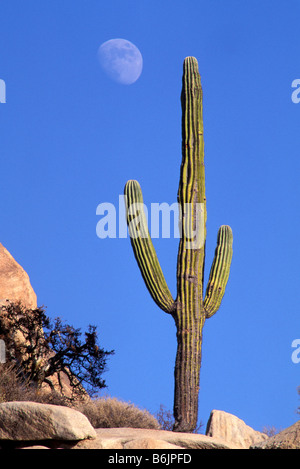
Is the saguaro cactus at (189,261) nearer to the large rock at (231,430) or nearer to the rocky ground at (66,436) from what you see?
the large rock at (231,430)

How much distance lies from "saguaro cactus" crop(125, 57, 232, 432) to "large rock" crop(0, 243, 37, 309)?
5.60m

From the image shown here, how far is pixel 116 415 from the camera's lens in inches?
449

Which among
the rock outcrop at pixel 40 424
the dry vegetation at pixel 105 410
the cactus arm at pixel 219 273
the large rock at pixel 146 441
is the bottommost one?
the large rock at pixel 146 441

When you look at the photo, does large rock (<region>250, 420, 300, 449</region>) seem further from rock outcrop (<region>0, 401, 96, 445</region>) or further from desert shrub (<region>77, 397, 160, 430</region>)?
desert shrub (<region>77, 397, 160, 430</region>)

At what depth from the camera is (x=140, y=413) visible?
11844mm

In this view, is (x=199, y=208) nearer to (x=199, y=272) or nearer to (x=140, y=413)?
(x=199, y=272)

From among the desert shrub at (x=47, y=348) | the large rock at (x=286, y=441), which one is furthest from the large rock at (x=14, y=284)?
the large rock at (x=286, y=441)

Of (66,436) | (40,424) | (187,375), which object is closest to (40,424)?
(40,424)

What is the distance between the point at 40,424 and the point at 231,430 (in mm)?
5305

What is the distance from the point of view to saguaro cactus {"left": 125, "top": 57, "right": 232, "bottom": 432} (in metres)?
10.9

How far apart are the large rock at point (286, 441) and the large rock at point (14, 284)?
30.5 ft

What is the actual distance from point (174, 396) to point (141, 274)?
7.73 ft

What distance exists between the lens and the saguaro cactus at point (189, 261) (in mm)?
10906

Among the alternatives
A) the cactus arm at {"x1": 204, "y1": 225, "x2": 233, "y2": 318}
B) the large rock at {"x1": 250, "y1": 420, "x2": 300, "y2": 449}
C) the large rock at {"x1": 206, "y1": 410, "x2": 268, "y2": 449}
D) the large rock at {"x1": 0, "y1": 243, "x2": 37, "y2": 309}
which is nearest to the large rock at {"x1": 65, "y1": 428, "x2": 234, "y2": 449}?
the large rock at {"x1": 250, "y1": 420, "x2": 300, "y2": 449}
